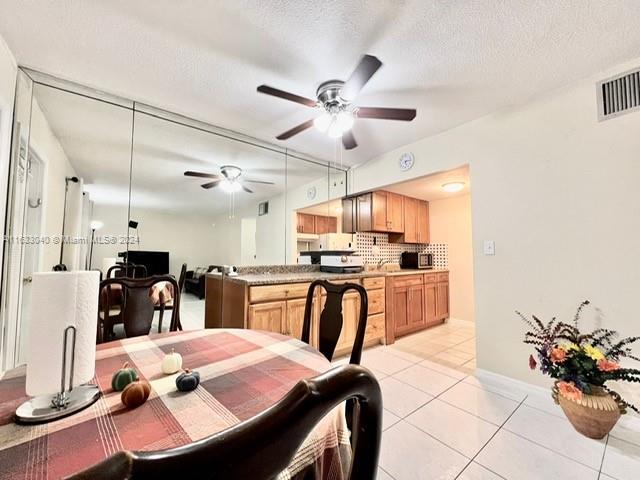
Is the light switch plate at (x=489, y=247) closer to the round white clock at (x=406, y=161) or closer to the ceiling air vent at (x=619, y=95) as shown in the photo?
the ceiling air vent at (x=619, y=95)

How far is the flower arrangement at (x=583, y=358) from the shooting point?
1.59 meters

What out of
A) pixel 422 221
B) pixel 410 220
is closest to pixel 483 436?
pixel 410 220

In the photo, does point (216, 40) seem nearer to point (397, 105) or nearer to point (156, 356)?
point (397, 105)

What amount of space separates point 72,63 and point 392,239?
410 centimetres

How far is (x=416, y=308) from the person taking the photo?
3.69 metres

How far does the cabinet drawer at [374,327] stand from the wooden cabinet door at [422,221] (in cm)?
185

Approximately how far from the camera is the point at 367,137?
298 cm

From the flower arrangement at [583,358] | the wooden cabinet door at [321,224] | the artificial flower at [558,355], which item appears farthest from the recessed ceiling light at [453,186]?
the artificial flower at [558,355]

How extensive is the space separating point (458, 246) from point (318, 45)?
3728 mm

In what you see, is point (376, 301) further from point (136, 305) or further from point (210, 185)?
point (136, 305)

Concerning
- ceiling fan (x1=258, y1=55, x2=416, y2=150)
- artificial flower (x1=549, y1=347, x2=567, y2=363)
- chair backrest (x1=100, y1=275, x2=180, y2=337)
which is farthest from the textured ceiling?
artificial flower (x1=549, y1=347, x2=567, y2=363)

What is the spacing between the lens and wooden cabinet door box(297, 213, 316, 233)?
12.2 ft

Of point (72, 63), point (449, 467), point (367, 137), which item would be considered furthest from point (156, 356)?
point (367, 137)

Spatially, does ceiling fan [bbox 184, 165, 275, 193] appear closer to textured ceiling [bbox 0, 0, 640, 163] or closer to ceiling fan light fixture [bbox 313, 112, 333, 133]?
textured ceiling [bbox 0, 0, 640, 163]
